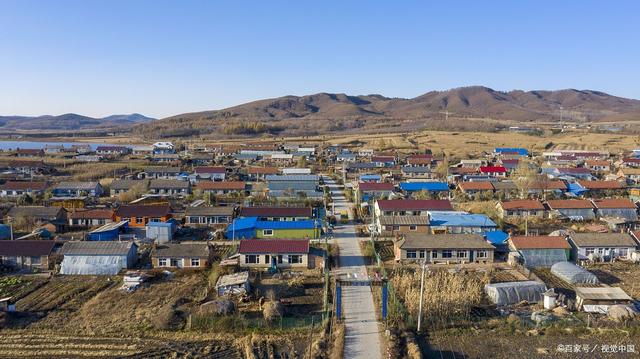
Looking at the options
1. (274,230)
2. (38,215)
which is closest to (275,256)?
(274,230)

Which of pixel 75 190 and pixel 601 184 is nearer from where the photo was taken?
pixel 75 190

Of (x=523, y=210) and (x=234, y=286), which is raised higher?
(x=523, y=210)

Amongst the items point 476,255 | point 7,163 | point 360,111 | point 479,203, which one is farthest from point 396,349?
point 360,111

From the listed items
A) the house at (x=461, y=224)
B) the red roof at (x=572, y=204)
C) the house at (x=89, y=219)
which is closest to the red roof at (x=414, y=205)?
the house at (x=461, y=224)

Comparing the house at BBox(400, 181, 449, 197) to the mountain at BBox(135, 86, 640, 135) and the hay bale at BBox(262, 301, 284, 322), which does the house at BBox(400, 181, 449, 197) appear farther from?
the mountain at BBox(135, 86, 640, 135)

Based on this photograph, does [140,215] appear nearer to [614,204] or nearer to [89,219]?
[89,219]

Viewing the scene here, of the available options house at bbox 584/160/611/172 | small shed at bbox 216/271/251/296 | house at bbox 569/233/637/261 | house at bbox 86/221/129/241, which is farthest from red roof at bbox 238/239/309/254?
house at bbox 584/160/611/172

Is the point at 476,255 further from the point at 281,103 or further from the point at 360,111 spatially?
the point at 281,103
